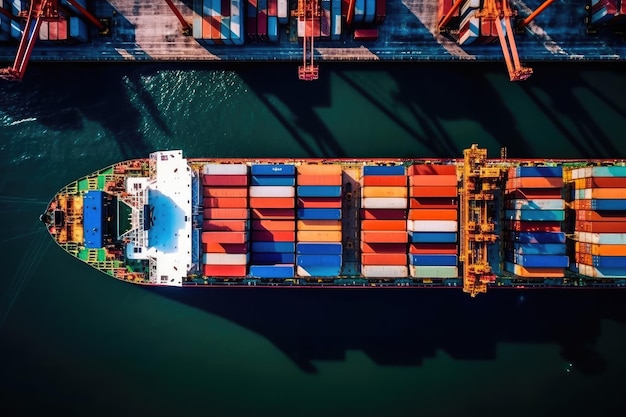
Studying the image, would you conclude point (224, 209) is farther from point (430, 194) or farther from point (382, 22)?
point (382, 22)

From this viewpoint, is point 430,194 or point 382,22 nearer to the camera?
point 430,194

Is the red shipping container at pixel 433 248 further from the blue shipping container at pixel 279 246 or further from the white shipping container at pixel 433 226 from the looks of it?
the blue shipping container at pixel 279 246

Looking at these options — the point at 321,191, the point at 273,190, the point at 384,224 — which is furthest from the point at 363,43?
the point at 384,224

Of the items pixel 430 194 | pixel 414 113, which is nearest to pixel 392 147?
pixel 414 113

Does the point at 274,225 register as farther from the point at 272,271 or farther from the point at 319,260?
the point at 319,260

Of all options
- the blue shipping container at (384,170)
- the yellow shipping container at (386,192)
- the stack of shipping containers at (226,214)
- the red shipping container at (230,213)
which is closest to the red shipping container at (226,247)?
the stack of shipping containers at (226,214)

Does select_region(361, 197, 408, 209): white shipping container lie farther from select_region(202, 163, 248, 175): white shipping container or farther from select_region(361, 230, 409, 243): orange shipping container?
select_region(202, 163, 248, 175): white shipping container

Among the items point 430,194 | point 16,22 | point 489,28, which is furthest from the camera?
point 16,22
